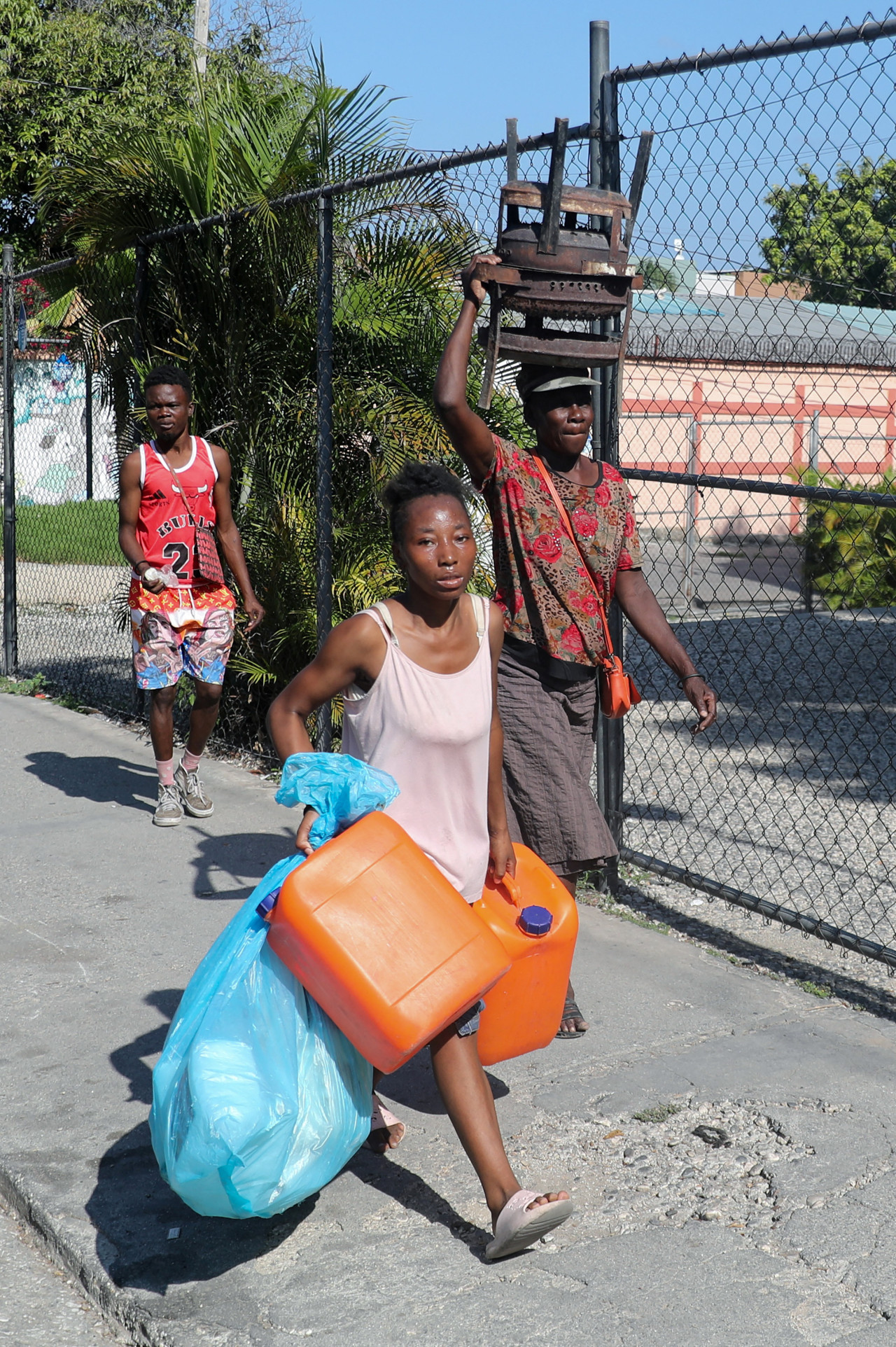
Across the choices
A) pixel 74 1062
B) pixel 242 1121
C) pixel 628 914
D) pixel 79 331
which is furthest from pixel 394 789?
pixel 79 331

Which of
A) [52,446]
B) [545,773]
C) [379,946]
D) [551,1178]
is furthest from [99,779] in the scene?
[52,446]

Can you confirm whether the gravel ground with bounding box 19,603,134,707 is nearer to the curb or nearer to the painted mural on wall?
the curb

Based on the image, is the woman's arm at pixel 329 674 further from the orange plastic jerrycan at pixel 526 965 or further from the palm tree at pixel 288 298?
the palm tree at pixel 288 298

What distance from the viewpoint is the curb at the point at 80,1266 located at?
8.14 feet

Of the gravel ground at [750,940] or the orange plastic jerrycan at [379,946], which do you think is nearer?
the orange plastic jerrycan at [379,946]

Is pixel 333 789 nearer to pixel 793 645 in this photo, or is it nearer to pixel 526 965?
pixel 526 965

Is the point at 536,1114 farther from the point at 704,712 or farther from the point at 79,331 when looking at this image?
the point at 79,331

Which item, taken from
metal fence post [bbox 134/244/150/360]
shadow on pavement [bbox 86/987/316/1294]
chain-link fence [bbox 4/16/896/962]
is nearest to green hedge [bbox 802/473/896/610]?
chain-link fence [bbox 4/16/896/962]

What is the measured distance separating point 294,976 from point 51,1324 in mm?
807

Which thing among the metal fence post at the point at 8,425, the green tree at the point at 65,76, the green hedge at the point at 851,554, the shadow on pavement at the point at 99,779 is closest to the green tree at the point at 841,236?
the shadow on pavement at the point at 99,779

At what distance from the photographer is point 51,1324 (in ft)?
8.38

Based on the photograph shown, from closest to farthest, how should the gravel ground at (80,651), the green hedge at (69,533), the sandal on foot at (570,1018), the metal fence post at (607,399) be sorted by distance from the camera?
the sandal on foot at (570,1018), the metal fence post at (607,399), the gravel ground at (80,651), the green hedge at (69,533)

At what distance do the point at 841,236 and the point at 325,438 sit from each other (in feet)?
7.72

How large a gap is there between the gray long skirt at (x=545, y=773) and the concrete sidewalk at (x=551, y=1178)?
0.53 m
